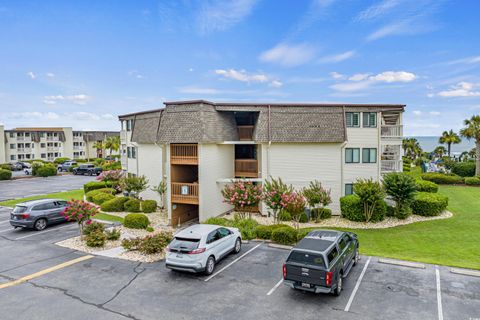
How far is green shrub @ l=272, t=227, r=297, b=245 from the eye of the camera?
16.8 metres

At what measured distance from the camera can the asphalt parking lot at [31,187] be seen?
35594 mm

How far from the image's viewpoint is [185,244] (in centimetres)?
1298

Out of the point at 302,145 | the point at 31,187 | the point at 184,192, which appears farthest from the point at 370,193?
the point at 31,187

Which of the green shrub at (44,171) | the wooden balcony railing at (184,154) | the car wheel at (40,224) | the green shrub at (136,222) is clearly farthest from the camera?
the green shrub at (44,171)

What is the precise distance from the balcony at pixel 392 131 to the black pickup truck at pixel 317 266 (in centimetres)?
1688

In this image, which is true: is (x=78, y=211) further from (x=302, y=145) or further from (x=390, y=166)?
(x=390, y=166)

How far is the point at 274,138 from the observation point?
2438cm

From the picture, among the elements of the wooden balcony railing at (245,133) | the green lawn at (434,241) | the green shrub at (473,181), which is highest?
the wooden balcony railing at (245,133)

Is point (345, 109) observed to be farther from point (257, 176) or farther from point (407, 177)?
point (257, 176)

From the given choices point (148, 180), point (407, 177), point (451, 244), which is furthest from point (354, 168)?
point (148, 180)

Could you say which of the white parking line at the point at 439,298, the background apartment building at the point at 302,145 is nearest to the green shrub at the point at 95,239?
the background apartment building at the point at 302,145

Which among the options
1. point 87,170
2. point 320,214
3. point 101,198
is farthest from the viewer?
point 87,170

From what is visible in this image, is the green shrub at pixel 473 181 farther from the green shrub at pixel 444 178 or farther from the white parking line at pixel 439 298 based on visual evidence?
the white parking line at pixel 439 298

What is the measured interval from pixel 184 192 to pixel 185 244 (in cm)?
957
